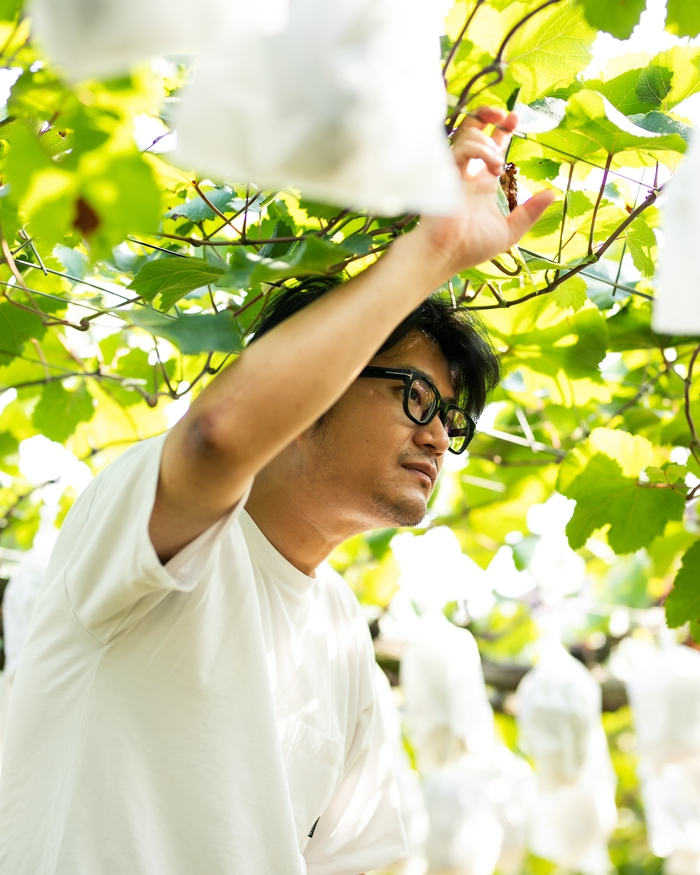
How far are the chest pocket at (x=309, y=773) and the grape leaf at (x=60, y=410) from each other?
970 mm

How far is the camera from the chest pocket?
1.31 m

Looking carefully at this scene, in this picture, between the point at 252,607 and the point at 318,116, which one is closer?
the point at 318,116

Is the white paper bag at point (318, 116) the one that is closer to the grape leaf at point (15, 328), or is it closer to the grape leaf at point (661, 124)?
the grape leaf at point (661, 124)

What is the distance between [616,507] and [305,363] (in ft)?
3.20

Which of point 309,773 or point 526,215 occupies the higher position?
point 526,215

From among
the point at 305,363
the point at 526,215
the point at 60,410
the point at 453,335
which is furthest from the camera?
the point at 60,410

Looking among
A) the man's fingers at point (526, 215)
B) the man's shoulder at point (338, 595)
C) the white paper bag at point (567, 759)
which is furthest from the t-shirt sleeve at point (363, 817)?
the man's fingers at point (526, 215)

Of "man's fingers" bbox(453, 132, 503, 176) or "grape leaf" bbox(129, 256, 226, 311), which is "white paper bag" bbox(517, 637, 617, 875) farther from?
"man's fingers" bbox(453, 132, 503, 176)

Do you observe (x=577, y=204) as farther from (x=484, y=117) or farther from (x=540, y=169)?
(x=484, y=117)

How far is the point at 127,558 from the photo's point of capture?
850mm

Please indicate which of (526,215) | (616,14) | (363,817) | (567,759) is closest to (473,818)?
(567,759)

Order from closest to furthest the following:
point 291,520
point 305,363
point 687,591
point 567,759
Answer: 1. point 305,363
2. point 291,520
3. point 687,591
4. point 567,759

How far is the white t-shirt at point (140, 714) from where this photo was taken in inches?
35.5

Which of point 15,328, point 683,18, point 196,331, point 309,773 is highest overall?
point 683,18
